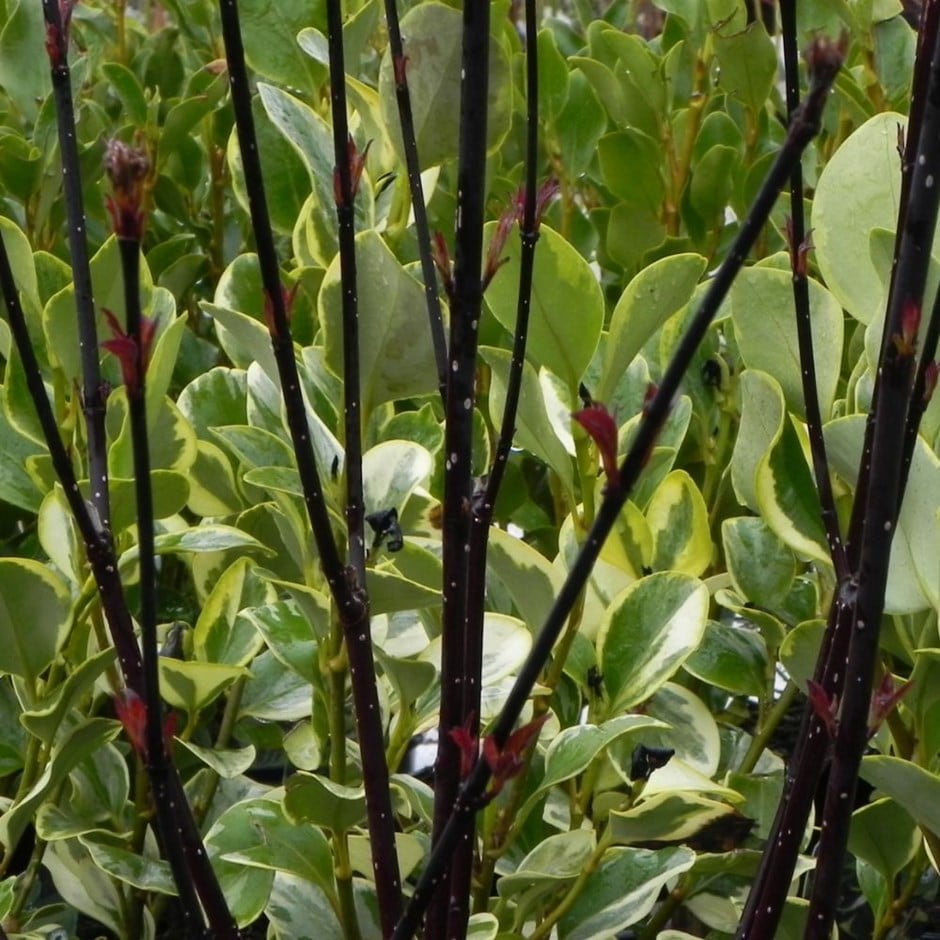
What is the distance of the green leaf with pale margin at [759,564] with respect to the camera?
923mm

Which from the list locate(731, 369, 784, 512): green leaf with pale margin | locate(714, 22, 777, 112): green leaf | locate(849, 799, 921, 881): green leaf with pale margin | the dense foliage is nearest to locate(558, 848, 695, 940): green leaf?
the dense foliage

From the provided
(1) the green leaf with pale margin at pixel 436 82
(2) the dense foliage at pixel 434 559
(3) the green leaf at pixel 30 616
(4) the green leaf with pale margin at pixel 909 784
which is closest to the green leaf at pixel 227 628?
(2) the dense foliage at pixel 434 559

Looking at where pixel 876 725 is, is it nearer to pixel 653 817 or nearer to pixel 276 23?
pixel 653 817

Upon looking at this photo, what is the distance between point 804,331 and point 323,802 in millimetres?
380

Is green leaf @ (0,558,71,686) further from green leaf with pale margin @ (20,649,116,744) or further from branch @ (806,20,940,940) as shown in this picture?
branch @ (806,20,940,940)

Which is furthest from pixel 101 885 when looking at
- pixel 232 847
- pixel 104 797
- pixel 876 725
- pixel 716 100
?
pixel 716 100

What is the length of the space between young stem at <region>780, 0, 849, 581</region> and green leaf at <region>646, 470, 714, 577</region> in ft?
0.46

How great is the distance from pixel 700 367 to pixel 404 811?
48 cm

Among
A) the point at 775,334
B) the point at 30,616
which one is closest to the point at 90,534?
the point at 30,616

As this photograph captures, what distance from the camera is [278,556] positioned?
3.13 ft

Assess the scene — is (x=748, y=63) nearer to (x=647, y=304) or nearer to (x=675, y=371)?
(x=647, y=304)

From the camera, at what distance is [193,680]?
881 mm

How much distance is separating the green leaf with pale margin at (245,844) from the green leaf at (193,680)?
0.26ft

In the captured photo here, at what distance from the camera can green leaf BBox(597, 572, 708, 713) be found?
81 centimetres
